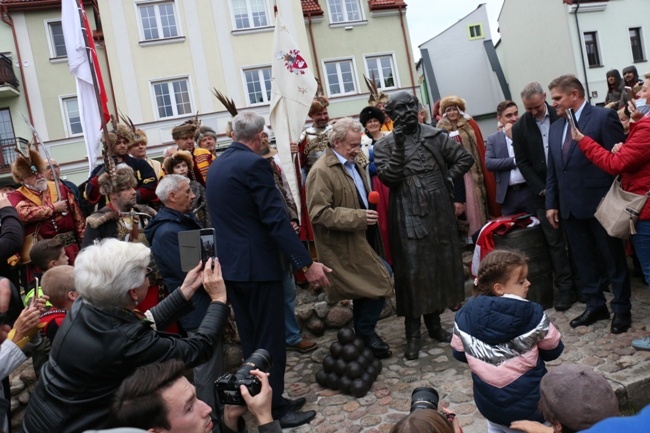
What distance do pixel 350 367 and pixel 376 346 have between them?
0.56 m

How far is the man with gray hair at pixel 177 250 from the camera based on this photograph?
374cm

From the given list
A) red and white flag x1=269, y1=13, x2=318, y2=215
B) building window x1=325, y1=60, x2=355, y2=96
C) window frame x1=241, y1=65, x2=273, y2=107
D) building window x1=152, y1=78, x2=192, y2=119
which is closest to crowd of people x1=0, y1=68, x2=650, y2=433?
red and white flag x1=269, y1=13, x2=318, y2=215

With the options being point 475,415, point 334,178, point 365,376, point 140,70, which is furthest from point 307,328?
point 140,70

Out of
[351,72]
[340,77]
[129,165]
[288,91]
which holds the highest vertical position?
[351,72]

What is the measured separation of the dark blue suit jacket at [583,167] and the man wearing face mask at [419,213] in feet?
2.77

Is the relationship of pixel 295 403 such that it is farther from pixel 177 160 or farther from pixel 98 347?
pixel 177 160

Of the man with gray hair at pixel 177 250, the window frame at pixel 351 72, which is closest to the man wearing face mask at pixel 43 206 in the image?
the man with gray hair at pixel 177 250

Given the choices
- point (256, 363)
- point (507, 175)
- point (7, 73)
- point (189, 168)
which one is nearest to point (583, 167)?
point (507, 175)

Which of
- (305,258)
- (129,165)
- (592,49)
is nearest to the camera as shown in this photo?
(305,258)

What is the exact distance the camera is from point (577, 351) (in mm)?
4312

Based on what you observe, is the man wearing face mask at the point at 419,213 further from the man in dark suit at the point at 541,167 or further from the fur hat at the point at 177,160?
the fur hat at the point at 177,160

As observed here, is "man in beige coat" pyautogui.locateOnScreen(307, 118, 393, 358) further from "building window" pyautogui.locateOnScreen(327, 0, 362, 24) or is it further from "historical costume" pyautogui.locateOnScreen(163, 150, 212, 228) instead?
"building window" pyautogui.locateOnScreen(327, 0, 362, 24)

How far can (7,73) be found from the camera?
1964 cm

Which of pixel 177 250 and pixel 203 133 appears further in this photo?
pixel 203 133
